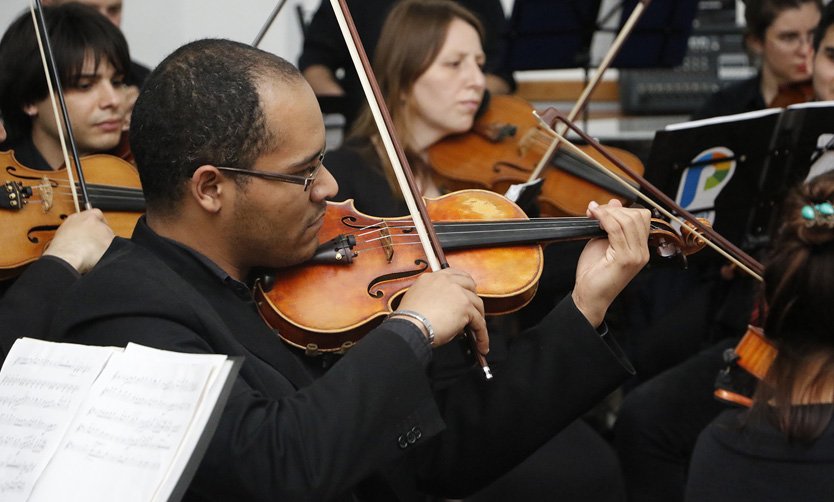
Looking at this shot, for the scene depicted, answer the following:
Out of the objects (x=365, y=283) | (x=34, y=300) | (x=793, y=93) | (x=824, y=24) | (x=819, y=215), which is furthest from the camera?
(x=793, y=93)

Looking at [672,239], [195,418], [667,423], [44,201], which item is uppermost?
[195,418]

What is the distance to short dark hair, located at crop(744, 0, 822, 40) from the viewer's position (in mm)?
3707

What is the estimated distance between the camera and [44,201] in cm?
225

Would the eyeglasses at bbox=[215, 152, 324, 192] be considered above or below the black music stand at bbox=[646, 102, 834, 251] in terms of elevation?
above

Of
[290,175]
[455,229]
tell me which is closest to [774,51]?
[455,229]

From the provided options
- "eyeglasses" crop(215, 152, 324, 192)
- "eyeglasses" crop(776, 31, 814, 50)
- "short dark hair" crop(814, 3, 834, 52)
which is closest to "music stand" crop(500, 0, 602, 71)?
"eyeglasses" crop(776, 31, 814, 50)

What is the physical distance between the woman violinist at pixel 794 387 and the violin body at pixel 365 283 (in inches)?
16.7

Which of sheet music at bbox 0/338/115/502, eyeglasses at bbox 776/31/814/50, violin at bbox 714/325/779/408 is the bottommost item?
violin at bbox 714/325/779/408

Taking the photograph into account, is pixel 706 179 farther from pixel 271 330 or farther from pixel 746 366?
pixel 271 330

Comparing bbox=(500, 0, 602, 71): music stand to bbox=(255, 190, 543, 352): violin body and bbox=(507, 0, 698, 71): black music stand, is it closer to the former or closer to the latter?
bbox=(507, 0, 698, 71): black music stand

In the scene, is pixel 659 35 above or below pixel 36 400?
below

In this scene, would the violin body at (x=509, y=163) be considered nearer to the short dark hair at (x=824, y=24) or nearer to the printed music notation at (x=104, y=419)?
the short dark hair at (x=824, y=24)

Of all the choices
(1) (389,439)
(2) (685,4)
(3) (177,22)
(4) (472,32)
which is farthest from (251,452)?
(3) (177,22)

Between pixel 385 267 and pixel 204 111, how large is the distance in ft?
1.58
